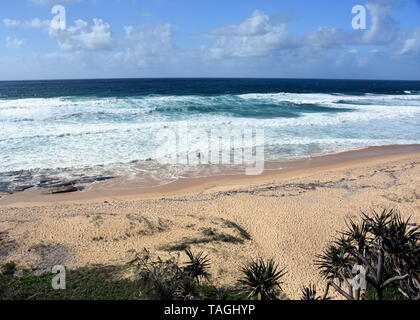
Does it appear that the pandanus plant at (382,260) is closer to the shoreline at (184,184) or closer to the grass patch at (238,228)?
the grass patch at (238,228)

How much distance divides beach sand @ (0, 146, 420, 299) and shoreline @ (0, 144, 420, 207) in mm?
61

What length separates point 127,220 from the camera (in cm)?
1402

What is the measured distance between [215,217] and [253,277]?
291 inches

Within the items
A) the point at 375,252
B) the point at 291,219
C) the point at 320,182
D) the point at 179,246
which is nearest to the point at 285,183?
the point at 320,182

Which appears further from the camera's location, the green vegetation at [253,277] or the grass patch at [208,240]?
the grass patch at [208,240]

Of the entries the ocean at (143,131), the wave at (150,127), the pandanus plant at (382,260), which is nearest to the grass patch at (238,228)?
the pandanus plant at (382,260)

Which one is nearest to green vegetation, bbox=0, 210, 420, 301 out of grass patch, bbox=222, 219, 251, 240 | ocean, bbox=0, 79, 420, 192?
grass patch, bbox=222, 219, 251, 240

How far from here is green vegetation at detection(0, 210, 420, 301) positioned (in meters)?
8.04

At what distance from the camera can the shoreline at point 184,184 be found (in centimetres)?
1712

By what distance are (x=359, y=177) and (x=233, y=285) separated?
13589 mm

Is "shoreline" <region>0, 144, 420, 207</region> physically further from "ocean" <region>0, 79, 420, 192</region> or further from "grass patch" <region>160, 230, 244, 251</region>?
"grass patch" <region>160, 230, 244, 251</region>

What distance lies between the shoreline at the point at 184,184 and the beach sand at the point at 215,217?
0.20ft

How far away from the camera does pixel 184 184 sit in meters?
19.3
